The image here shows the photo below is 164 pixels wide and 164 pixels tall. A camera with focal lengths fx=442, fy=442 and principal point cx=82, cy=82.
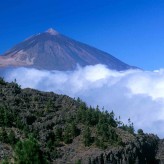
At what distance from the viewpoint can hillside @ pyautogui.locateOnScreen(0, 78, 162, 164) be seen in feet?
225

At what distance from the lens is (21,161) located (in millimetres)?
52750

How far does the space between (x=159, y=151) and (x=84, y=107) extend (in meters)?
27.8

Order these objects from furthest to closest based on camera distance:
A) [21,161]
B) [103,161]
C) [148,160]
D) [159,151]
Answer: [159,151]
[148,160]
[103,161]
[21,161]

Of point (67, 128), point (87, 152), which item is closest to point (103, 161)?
point (87, 152)

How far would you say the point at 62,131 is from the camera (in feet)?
255

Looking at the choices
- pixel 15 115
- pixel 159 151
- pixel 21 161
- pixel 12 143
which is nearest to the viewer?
pixel 21 161

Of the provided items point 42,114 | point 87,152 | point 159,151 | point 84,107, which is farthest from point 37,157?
point 159,151

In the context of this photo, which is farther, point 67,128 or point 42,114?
point 42,114

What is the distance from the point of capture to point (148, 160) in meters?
90.1

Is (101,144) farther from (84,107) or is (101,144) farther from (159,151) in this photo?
(159,151)

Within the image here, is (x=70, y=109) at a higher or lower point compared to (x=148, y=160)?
higher

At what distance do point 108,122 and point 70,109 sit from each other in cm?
817

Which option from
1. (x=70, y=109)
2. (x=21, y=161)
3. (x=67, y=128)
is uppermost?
(x=70, y=109)

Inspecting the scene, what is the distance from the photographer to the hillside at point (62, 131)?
68.6 meters
